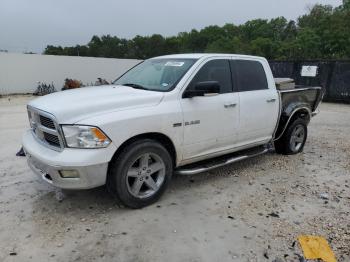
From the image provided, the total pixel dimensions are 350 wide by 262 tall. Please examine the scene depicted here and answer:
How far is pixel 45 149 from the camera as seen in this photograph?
367cm

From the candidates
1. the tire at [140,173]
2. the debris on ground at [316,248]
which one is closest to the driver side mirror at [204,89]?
the tire at [140,173]

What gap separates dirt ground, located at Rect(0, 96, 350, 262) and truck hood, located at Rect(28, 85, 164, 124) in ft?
3.93

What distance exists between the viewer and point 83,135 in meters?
3.37

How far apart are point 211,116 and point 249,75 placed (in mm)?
1209

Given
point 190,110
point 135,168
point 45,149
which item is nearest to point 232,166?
point 190,110

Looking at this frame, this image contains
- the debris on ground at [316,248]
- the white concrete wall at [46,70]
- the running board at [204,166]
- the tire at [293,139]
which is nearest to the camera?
the debris on ground at [316,248]

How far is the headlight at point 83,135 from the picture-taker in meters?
3.36

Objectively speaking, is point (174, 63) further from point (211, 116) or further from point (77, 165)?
point (77, 165)

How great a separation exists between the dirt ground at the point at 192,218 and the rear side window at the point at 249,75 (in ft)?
4.53

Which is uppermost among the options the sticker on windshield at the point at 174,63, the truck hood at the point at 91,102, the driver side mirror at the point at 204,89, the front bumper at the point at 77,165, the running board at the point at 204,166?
the sticker on windshield at the point at 174,63

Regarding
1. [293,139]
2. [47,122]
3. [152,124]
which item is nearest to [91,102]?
[47,122]

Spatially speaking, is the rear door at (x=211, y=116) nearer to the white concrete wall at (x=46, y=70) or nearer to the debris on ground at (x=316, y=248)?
the debris on ground at (x=316, y=248)

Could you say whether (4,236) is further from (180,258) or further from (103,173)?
(180,258)

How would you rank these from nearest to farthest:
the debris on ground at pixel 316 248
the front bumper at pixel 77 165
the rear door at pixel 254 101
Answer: the debris on ground at pixel 316 248 → the front bumper at pixel 77 165 → the rear door at pixel 254 101
